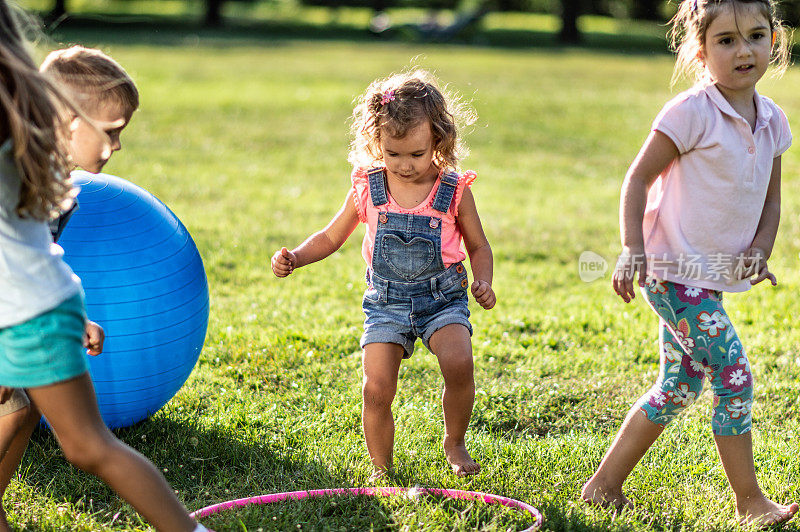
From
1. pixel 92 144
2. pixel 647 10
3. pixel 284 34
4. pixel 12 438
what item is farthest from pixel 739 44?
pixel 647 10

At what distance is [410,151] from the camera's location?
372 centimetres

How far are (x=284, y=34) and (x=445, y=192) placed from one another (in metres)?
36.4

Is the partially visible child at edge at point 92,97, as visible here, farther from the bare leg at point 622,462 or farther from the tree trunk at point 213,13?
the tree trunk at point 213,13

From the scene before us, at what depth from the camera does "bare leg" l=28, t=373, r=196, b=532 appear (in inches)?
110

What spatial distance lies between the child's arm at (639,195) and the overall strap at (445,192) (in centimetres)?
70

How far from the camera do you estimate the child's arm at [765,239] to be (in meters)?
3.57

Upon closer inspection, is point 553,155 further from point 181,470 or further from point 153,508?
point 153,508

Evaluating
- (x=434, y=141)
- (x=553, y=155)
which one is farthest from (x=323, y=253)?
(x=553, y=155)

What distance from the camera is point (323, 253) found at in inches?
157

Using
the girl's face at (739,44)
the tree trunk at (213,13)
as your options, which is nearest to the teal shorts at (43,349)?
the girl's face at (739,44)

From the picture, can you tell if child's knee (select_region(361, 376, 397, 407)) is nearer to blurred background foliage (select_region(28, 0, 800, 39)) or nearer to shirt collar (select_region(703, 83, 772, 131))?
shirt collar (select_region(703, 83, 772, 131))

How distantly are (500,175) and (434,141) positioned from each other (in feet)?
24.7

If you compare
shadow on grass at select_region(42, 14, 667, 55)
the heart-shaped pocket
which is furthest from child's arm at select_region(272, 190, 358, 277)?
shadow on grass at select_region(42, 14, 667, 55)

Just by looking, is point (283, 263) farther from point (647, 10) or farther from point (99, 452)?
point (647, 10)
